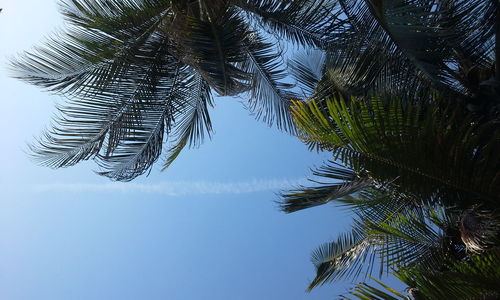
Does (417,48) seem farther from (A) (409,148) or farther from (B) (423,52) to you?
(A) (409,148)

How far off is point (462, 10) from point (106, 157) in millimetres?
5146

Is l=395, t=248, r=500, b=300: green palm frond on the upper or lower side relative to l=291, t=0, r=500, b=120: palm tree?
lower

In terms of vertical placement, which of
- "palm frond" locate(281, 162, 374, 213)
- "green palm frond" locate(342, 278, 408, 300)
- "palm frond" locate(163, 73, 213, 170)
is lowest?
"green palm frond" locate(342, 278, 408, 300)

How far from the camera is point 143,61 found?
7332 mm

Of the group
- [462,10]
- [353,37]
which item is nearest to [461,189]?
[462,10]

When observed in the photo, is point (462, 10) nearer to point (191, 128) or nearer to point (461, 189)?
point (461, 189)

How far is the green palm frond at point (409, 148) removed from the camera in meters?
4.02

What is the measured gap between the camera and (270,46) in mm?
8125

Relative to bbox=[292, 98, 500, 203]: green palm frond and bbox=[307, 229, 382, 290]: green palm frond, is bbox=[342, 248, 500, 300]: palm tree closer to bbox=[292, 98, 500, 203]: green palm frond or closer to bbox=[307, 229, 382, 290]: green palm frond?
bbox=[292, 98, 500, 203]: green palm frond

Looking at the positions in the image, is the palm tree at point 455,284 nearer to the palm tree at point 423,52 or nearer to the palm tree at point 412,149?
the palm tree at point 412,149

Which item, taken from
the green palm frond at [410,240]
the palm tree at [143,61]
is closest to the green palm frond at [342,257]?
the green palm frond at [410,240]

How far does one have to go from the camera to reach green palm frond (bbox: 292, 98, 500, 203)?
158 inches

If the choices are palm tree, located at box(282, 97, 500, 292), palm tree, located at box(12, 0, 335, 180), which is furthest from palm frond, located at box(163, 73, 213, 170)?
palm tree, located at box(282, 97, 500, 292)

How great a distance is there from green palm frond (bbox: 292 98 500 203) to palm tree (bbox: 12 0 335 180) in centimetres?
282
